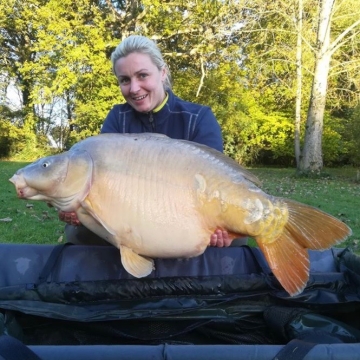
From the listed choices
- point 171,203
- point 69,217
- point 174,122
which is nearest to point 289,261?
point 171,203

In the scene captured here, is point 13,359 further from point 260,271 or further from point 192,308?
point 260,271

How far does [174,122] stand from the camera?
1.80m

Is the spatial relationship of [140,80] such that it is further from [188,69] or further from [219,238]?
[188,69]

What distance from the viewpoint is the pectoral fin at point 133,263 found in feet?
3.84

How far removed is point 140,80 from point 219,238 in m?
0.70

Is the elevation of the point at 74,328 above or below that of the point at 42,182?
below

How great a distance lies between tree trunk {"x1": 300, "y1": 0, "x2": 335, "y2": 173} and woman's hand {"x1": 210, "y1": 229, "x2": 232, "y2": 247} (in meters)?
7.30

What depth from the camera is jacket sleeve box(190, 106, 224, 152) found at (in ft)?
5.63

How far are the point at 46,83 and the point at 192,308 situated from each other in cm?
1143

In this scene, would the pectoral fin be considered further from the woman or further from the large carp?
the woman

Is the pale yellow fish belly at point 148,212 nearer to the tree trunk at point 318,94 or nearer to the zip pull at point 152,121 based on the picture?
the zip pull at point 152,121

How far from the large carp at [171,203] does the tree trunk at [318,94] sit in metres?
7.39

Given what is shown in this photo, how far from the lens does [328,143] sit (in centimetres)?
1222

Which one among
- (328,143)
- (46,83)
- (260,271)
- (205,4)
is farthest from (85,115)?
(260,271)
